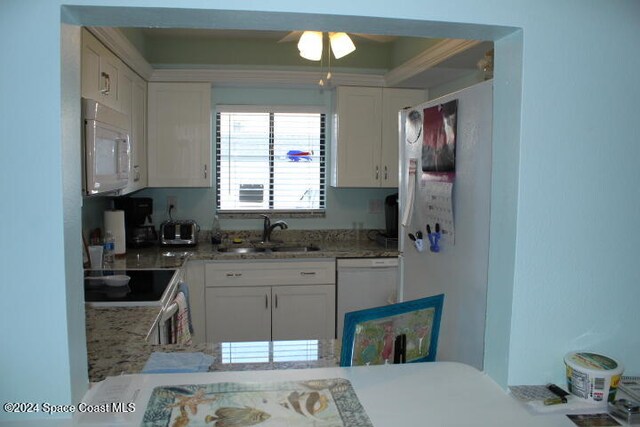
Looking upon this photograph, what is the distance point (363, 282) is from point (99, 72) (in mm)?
2255

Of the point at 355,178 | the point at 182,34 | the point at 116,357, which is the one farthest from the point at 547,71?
the point at 182,34

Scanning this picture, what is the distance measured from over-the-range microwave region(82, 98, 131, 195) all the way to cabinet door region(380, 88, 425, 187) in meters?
2.05

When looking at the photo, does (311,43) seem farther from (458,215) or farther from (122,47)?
(458,215)

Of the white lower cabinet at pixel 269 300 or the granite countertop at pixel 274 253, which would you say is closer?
the granite countertop at pixel 274 253

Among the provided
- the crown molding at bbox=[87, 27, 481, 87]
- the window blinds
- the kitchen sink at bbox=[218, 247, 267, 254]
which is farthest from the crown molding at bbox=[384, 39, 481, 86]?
the kitchen sink at bbox=[218, 247, 267, 254]

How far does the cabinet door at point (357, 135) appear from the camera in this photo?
13.2ft

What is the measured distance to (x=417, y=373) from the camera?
1.19 meters

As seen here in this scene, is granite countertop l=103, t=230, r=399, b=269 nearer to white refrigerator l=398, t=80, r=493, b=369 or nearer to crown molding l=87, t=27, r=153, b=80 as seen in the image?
crown molding l=87, t=27, r=153, b=80

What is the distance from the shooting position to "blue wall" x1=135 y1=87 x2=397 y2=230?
428 centimetres

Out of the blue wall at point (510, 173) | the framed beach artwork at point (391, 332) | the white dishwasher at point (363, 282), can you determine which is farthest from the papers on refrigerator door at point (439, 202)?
the white dishwasher at point (363, 282)

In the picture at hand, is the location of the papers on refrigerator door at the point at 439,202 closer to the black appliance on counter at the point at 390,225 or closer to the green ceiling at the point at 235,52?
the black appliance on counter at the point at 390,225

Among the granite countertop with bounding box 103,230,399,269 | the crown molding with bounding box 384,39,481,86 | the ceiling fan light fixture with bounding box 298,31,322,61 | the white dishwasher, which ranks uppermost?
the crown molding with bounding box 384,39,481,86

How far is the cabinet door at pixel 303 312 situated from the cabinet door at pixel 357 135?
89 cm

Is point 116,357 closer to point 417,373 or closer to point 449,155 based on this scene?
point 417,373
